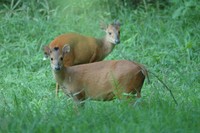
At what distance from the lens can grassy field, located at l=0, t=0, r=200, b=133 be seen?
6.73m

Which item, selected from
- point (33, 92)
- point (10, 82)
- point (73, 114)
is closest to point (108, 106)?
point (73, 114)

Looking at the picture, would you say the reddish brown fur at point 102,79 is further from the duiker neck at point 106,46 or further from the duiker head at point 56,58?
the duiker neck at point 106,46

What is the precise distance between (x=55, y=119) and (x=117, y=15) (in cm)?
769

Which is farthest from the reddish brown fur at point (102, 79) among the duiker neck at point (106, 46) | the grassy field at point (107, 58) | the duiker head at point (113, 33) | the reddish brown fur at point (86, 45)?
the duiker head at point (113, 33)

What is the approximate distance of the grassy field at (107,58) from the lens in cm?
673

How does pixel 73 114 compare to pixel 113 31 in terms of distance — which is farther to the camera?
pixel 113 31

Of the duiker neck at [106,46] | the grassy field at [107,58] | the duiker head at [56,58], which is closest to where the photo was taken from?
the grassy field at [107,58]

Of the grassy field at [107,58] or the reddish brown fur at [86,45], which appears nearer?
the grassy field at [107,58]

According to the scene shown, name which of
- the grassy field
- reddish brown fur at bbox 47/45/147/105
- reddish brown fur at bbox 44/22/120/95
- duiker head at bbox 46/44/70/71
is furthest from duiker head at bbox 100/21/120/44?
reddish brown fur at bbox 47/45/147/105

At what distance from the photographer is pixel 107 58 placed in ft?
39.6

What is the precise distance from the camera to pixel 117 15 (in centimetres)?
1430

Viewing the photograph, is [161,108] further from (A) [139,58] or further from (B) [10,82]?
(A) [139,58]

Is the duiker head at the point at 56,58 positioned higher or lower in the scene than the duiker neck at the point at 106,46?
higher

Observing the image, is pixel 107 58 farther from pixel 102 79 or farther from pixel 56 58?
pixel 102 79
